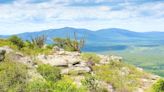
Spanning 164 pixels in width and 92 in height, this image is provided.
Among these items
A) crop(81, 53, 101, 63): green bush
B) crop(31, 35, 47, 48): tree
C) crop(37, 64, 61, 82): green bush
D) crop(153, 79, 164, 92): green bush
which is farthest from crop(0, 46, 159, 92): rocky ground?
crop(31, 35, 47, 48): tree

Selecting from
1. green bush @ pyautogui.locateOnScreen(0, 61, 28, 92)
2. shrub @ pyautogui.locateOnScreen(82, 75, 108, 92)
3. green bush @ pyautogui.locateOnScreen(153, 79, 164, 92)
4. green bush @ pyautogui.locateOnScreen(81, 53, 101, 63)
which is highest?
green bush @ pyautogui.locateOnScreen(0, 61, 28, 92)

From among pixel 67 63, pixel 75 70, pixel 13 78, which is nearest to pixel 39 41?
pixel 67 63

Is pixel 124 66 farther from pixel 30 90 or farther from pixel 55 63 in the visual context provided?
pixel 30 90

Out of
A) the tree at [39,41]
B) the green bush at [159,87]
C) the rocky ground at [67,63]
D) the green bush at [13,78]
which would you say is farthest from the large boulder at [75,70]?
the tree at [39,41]

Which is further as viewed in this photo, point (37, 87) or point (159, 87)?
point (159, 87)

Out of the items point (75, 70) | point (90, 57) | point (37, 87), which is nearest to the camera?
point (37, 87)

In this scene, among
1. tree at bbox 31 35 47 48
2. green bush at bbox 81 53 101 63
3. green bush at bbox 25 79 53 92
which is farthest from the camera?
tree at bbox 31 35 47 48

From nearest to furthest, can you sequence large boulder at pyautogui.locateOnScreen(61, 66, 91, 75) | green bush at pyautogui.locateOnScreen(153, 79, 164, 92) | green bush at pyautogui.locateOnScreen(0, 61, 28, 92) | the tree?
green bush at pyautogui.locateOnScreen(0, 61, 28, 92) → green bush at pyautogui.locateOnScreen(153, 79, 164, 92) → large boulder at pyautogui.locateOnScreen(61, 66, 91, 75) → the tree

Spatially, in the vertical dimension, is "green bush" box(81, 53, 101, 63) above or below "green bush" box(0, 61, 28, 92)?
below

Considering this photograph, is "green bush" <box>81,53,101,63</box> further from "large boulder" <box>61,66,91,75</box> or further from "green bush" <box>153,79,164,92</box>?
"green bush" <box>153,79,164,92</box>

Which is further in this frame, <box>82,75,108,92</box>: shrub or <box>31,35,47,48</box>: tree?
<box>31,35,47,48</box>: tree

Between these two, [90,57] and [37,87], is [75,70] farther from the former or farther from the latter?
[37,87]

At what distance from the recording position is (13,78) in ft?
198

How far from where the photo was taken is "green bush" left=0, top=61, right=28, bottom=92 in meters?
56.8
